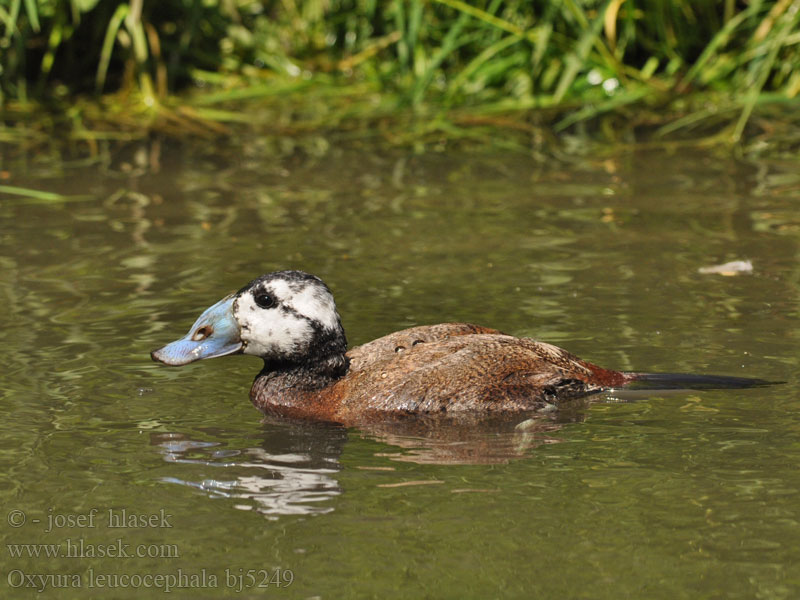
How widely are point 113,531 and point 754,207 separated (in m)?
5.40

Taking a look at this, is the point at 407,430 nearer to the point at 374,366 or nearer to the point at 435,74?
the point at 374,366

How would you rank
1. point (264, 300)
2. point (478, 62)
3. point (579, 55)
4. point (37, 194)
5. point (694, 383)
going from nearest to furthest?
point (694, 383), point (264, 300), point (37, 194), point (579, 55), point (478, 62)

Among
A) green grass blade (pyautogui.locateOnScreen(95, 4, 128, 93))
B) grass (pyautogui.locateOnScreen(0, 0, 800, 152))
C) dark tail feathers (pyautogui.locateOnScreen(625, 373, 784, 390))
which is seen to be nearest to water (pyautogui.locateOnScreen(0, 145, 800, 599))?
dark tail feathers (pyautogui.locateOnScreen(625, 373, 784, 390))

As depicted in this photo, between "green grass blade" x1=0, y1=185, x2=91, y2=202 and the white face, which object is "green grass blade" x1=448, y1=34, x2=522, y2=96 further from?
the white face

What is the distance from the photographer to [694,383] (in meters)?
5.75

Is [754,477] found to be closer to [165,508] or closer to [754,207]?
[165,508]

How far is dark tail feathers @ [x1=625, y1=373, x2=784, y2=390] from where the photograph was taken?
226 inches

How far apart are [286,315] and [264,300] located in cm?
12

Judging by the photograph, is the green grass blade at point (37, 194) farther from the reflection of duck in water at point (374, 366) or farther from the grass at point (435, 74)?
the reflection of duck in water at point (374, 366)

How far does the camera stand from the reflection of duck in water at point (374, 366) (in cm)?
564

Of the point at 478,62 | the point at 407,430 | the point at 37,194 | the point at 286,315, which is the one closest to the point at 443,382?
the point at 407,430

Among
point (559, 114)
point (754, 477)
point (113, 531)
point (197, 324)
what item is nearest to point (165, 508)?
point (113, 531)

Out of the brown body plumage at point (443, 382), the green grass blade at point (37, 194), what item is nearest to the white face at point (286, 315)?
the brown body plumage at point (443, 382)

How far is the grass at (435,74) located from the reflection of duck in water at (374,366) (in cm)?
472
